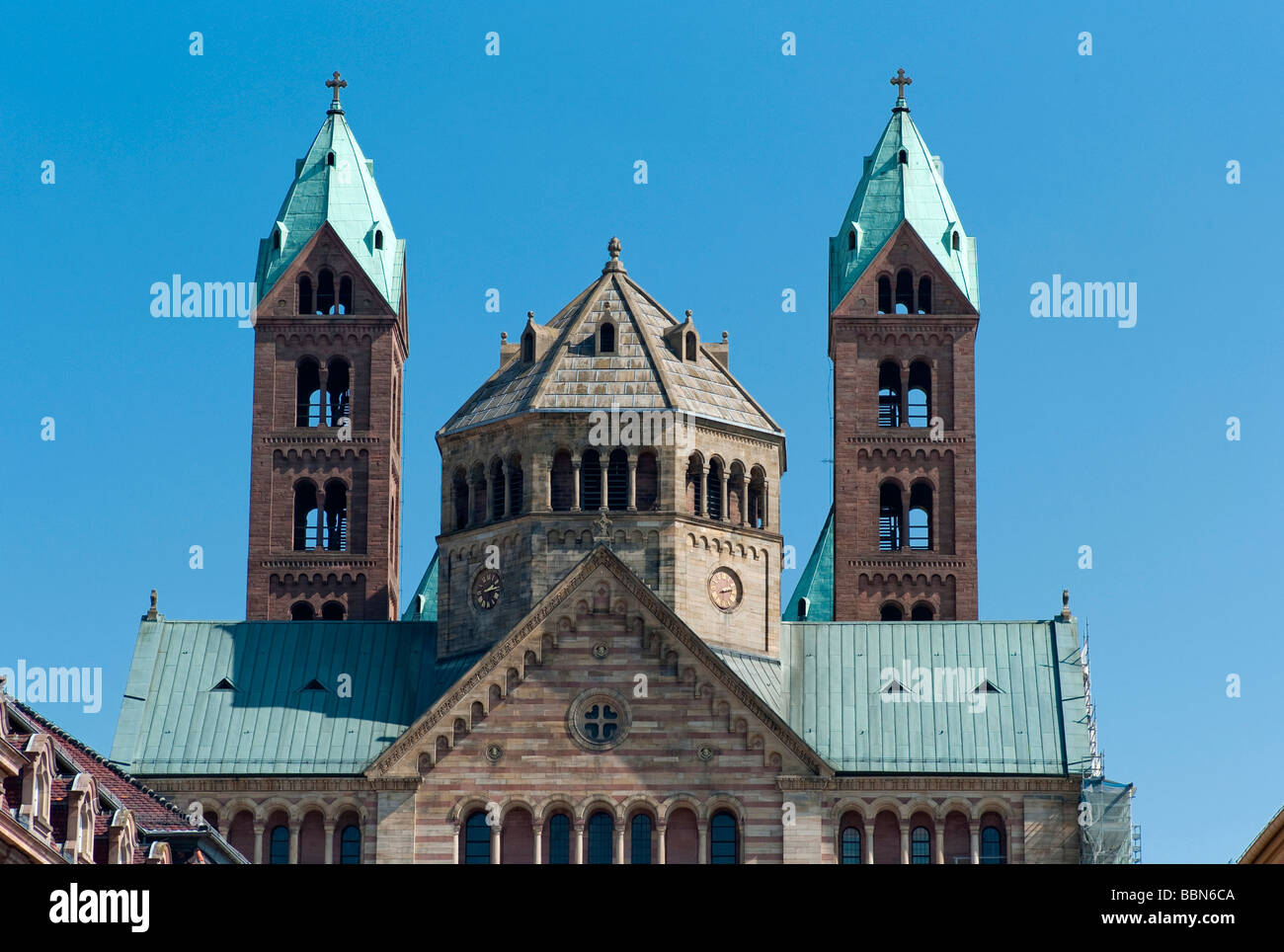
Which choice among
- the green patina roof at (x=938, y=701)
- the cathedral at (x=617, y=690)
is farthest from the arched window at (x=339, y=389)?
the green patina roof at (x=938, y=701)

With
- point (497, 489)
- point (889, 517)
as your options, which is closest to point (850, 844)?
point (497, 489)

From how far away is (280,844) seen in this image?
282 ft

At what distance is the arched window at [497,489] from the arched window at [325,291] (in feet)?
74.6

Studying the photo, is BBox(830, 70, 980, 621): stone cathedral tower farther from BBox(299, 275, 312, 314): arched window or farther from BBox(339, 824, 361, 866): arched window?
BBox(339, 824, 361, 866): arched window

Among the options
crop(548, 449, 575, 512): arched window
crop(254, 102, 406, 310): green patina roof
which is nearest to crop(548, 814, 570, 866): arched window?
crop(548, 449, 575, 512): arched window

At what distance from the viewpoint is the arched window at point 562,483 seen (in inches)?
3514

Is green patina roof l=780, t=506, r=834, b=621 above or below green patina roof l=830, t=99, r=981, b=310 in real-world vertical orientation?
below

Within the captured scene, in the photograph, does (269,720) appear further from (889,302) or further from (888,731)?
(889,302)

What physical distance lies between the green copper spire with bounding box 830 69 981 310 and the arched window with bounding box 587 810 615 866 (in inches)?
1235

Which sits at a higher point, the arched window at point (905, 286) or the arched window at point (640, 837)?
the arched window at point (905, 286)

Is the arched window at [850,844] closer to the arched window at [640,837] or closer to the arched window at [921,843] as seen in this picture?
the arched window at [921,843]

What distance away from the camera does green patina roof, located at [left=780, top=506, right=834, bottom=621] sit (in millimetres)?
109188
